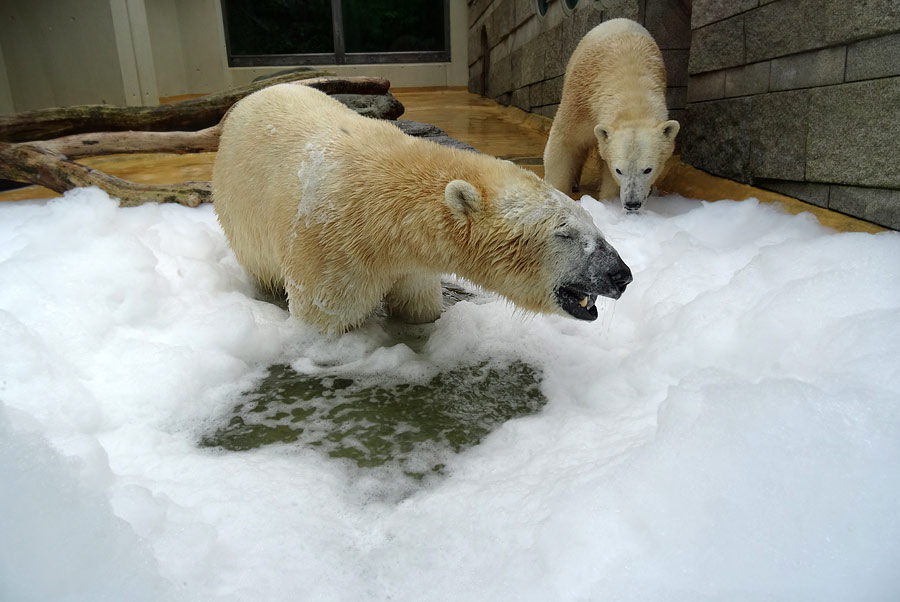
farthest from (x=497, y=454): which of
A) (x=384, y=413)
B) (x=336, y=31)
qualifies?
(x=336, y=31)

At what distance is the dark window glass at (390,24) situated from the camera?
1722 cm

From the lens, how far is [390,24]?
17469 mm

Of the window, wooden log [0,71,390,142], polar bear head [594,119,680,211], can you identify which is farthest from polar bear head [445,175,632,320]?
the window

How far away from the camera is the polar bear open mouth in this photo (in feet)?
7.47

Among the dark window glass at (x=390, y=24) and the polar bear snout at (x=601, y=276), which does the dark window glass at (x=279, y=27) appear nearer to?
the dark window glass at (x=390, y=24)

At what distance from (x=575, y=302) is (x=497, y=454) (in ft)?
2.20

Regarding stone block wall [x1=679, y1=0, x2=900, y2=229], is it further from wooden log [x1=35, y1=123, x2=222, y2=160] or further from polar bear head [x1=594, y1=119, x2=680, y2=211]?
wooden log [x1=35, y1=123, x2=222, y2=160]

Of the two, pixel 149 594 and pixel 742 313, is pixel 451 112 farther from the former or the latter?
pixel 149 594

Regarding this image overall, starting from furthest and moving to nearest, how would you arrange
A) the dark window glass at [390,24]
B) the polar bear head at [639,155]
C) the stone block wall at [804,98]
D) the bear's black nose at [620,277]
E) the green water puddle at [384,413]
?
the dark window glass at [390,24], the polar bear head at [639,155], the stone block wall at [804,98], the bear's black nose at [620,277], the green water puddle at [384,413]

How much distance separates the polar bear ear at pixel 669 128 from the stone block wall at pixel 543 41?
2012mm

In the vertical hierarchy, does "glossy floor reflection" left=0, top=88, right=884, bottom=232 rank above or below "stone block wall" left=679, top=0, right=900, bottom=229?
below

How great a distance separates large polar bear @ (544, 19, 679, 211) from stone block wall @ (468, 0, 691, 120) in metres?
0.85

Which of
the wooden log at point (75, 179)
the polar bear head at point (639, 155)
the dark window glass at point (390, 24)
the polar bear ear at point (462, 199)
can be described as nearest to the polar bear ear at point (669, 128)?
the polar bear head at point (639, 155)

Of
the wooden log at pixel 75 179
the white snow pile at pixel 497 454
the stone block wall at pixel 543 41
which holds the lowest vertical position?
the white snow pile at pixel 497 454
